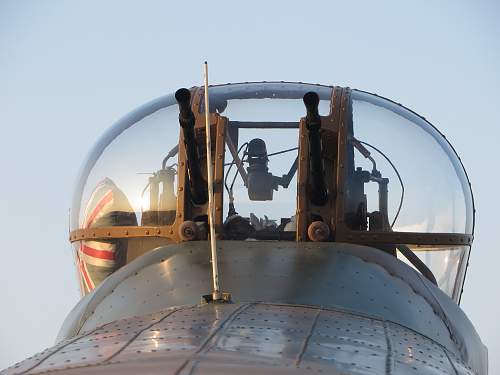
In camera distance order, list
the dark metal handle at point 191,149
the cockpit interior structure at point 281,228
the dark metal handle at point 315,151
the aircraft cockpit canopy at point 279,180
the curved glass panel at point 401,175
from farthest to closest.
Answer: the curved glass panel at point 401,175 < the aircraft cockpit canopy at point 279,180 < the dark metal handle at point 315,151 < the dark metal handle at point 191,149 < the cockpit interior structure at point 281,228

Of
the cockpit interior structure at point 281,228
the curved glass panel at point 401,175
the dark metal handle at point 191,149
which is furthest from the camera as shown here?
the curved glass panel at point 401,175

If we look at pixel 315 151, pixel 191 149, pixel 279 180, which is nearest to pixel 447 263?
pixel 279 180

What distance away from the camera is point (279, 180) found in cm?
1020

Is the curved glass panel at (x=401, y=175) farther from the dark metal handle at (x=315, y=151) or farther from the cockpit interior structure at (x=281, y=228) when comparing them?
the dark metal handle at (x=315, y=151)

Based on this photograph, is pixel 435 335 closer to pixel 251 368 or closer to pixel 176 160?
pixel 176 160

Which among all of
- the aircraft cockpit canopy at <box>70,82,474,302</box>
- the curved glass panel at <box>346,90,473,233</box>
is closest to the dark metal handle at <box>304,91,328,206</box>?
the aircraft cockpit canopy at <box>70,82,474,302</box>

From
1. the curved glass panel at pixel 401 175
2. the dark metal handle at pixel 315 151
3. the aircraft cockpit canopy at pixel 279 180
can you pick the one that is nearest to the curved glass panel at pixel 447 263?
the aircraft cockpit canopy at pixel 279 180

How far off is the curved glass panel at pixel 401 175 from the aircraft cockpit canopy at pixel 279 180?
0.01 meters

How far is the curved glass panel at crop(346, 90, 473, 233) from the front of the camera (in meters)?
10.1

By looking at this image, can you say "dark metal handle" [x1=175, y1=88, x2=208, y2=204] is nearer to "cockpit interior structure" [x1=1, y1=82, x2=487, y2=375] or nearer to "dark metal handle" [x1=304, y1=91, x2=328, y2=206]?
"cockpit interior structure" [x1=1, y1=82, x2=487, y2=375]

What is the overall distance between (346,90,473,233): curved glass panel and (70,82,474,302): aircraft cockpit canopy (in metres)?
0.01

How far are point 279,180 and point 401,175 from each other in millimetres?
1105

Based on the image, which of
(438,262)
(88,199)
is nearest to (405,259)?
(438,262)

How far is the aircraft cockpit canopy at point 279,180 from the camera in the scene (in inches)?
384
